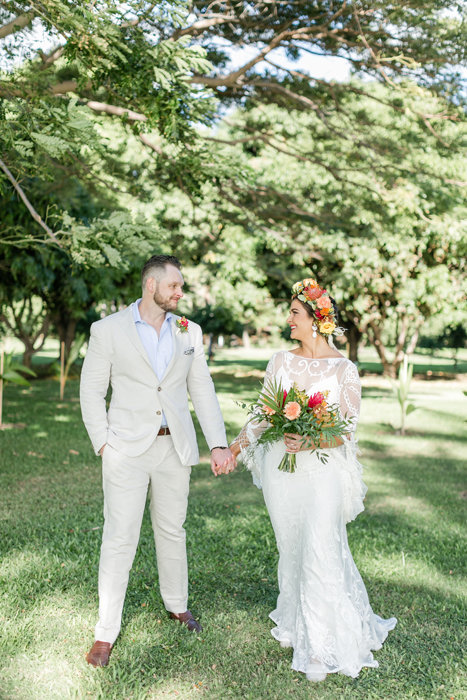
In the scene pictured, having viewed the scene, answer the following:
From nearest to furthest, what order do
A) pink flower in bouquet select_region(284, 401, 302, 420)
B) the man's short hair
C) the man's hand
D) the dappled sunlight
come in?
pink flower in bouquet select_region(284, 401, 302, 420) → the man's short hair → the man's hand → the dappled sunlight

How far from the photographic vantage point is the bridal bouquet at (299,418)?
3.81 metres

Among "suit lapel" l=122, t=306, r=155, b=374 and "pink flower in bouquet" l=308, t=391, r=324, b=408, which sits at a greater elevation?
"suit lapel" l=122, t=306, r=155, b=374

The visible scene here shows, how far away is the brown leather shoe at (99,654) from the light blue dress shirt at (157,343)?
1343mm

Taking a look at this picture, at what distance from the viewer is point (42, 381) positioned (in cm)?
2431

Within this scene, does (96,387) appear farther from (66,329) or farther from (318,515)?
(66,329)

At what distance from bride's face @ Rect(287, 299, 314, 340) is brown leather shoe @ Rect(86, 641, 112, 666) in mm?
2173

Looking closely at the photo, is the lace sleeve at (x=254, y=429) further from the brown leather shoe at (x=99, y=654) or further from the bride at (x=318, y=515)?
the brown leather shoe at (x=99, y=654)

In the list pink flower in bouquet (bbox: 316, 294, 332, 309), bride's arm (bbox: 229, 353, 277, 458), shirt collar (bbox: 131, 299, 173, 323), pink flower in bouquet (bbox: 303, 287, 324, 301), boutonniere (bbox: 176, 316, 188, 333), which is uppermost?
pink flower in bouquet (bbox: 303, 287, 324, 301)

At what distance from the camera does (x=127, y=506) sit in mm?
3990

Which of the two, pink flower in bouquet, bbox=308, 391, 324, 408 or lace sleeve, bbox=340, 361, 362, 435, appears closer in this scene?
pink flower in bouquet, bbox=308, 391, 324, 408

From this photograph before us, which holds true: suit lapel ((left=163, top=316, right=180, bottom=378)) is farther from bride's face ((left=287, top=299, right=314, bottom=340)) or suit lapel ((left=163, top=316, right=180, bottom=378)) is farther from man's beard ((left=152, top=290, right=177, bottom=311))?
bride's face ((left=287, top=299, right=314, bottom=340))

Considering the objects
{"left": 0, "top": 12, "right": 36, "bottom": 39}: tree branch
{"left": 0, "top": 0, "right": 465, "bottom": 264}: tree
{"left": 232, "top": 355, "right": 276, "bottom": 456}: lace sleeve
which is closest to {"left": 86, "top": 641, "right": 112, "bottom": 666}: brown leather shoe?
{"left": 232, "top": 355, "right": 276, "bottom": 456}: lace sleeve

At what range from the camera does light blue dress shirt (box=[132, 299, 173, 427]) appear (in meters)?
4.11

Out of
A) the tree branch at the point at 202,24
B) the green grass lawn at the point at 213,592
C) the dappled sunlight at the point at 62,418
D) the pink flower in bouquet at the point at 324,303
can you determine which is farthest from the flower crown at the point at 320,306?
the dappled sunlight at the point at 62,418
